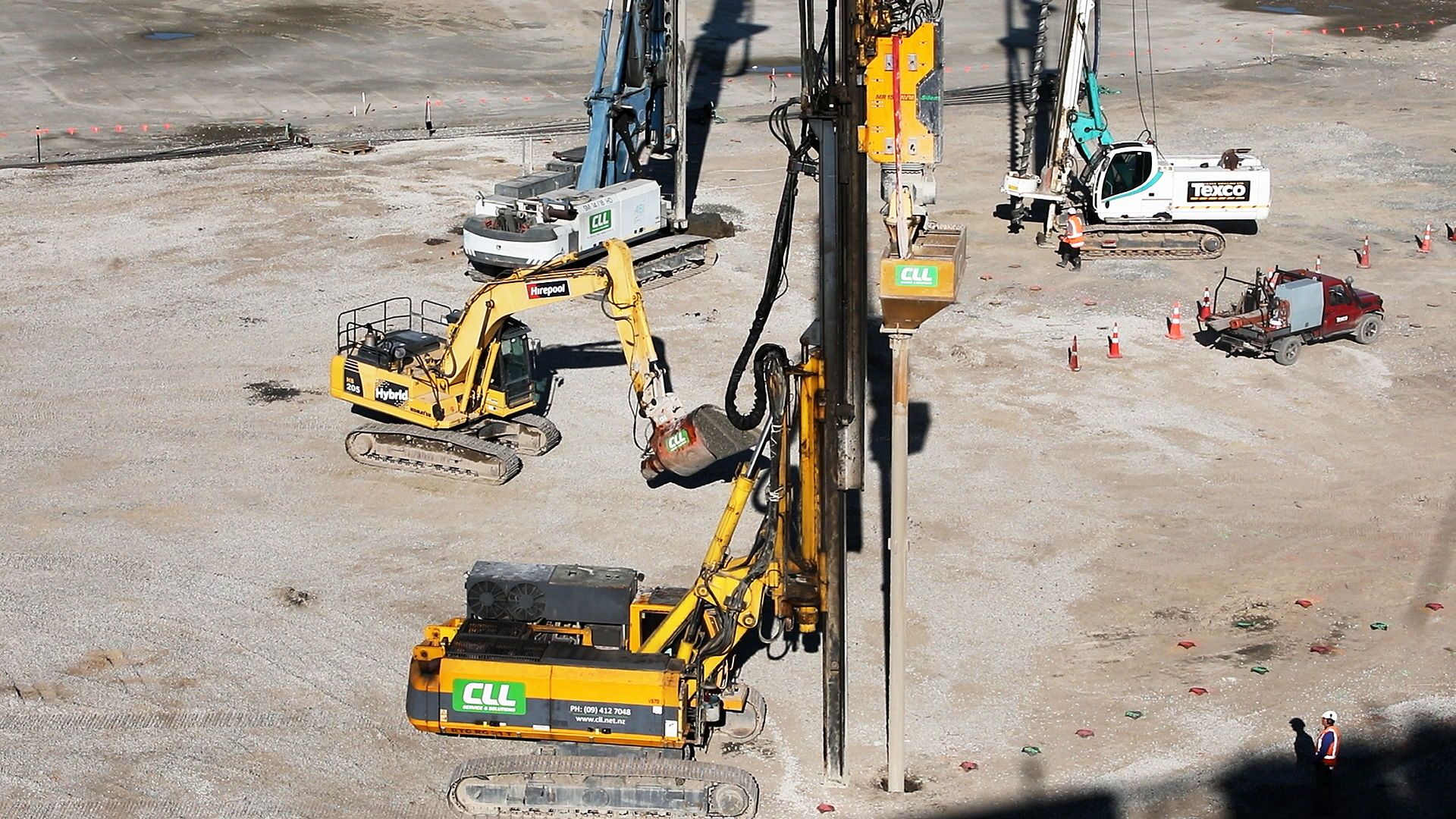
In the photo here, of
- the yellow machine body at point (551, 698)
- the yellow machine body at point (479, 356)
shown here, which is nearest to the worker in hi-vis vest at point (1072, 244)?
the yellow machine body at point (479, 356)

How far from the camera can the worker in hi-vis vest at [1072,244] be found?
105 ft

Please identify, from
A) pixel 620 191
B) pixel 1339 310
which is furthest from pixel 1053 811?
pixel 620 191

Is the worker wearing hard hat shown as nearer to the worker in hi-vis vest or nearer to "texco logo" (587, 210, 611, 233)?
the worker in hi-vis vest

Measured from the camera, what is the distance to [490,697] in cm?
1559

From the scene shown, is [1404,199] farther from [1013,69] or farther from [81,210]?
[81,210]

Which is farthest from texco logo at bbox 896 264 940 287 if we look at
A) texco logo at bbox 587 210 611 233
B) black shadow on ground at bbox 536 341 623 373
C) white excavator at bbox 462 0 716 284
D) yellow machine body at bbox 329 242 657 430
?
texco logo at bbox 587 210 611 233

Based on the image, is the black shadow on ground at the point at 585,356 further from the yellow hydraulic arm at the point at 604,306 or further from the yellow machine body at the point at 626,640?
the yellow machine body at the point at 626,640

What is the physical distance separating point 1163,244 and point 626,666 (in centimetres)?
2088

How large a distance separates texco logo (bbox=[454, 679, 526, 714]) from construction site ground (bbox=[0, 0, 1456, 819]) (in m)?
0.87

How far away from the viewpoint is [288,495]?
22484 millimetres

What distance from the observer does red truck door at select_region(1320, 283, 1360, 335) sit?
27.6 m

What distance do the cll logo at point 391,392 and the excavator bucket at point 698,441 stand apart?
4.10 meters

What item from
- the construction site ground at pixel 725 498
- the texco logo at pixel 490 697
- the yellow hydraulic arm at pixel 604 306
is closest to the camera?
the texco logo at pixel 490 697

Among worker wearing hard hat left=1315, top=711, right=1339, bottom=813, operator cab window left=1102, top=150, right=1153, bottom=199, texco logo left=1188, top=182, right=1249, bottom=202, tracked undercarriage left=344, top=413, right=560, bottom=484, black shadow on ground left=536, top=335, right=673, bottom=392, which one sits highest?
operator cab window left=1102, top=150, right=1153, bottom=199
